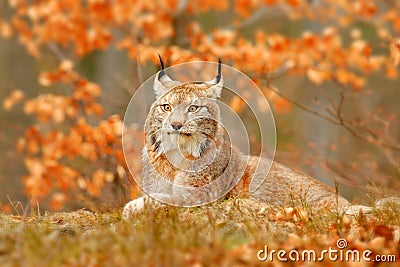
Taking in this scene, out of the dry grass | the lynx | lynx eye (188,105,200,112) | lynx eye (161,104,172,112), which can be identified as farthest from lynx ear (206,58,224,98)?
the dry grass

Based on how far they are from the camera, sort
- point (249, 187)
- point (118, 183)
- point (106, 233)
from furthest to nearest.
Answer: point (118, 183) → point (249, 187) → point (106, 233)

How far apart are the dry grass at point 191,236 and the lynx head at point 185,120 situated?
0.56 metres

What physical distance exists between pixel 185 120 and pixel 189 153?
35 centimetres

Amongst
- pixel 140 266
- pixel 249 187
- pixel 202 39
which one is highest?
pixel 202 39

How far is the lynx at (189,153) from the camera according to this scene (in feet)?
19.8

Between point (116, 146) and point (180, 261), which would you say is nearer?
point (180, 261)

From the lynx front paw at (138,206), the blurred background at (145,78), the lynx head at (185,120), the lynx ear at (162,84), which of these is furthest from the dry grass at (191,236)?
the blurred background at (145,78)

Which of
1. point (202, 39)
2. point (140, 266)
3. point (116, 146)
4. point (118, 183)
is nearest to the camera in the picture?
point (140, 266)

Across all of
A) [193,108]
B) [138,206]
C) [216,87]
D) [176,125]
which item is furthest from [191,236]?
[216,87]

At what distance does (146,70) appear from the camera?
20656 millimetres

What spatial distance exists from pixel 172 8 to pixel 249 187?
8649 millimetres

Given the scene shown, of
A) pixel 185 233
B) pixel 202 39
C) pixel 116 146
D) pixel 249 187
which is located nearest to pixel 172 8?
pixel 202 39

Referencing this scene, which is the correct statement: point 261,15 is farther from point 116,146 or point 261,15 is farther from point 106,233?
point 106,233

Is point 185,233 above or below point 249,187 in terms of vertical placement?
below
